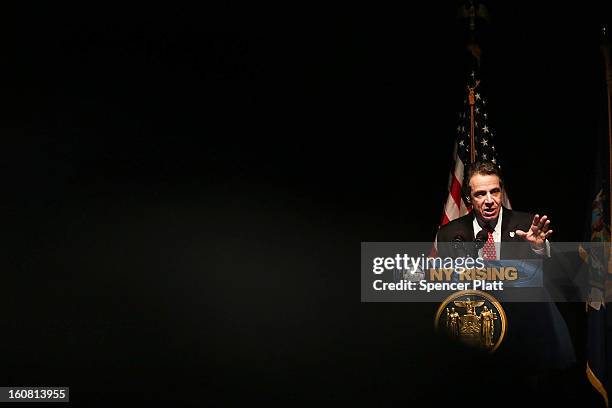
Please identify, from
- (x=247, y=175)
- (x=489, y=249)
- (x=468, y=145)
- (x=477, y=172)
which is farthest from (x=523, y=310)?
(x=247, y=175)

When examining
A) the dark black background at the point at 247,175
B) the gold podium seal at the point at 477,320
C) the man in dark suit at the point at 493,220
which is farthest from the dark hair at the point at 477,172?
the gold podium seal at the point at 477,320

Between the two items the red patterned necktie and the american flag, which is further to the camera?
the american flag

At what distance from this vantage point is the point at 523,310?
3.62 metres

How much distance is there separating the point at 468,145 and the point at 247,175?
1144mm

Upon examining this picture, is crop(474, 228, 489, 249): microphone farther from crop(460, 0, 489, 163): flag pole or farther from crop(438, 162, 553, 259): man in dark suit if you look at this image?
crop(460, 0, 489, 163): flag pole

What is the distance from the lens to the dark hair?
3676 mm

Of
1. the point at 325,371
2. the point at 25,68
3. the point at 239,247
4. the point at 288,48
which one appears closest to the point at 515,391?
the point at 325,371

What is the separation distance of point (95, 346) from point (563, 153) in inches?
101

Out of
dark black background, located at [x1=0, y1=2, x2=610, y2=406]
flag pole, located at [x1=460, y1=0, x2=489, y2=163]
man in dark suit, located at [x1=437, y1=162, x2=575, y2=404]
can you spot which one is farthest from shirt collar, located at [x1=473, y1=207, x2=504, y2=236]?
flag pole, located at [x1=460, y1=0, x2=489, y2=163]

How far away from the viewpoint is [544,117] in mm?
3801

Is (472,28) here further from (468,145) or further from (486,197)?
(486,197)

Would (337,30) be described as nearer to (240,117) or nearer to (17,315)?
(240,117)

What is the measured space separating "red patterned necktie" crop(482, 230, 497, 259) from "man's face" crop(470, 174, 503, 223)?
73 mm

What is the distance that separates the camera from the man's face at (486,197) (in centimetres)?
365
